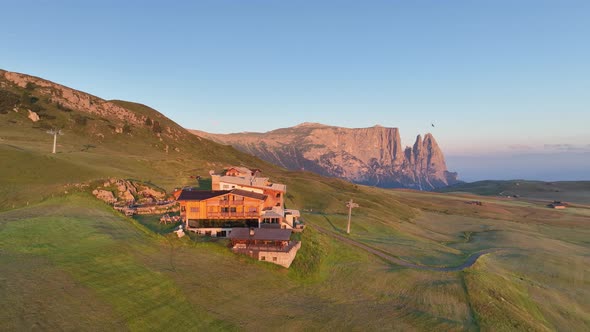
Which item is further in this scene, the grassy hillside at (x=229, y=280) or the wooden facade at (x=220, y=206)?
the wooden facade at (x=220, y=206)

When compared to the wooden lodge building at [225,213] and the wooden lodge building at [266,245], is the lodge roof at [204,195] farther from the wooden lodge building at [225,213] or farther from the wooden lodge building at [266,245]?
the wooden lodge building at [266,245]

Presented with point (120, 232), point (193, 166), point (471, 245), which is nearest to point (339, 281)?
point (120, 232)

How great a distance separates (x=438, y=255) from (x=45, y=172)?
8332 cm

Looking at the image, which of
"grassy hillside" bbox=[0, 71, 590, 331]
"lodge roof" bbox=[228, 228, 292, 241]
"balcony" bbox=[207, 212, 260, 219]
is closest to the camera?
"grassy hillside" bbox=[0, 71, 590, 331]

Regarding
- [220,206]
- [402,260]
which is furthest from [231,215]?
[402,260]

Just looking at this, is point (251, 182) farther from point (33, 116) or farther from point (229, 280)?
point (33, 116)

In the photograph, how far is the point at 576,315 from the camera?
42688 mm

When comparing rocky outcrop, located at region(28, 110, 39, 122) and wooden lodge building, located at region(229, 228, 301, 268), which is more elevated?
rocky outcrop, located at region(28, 110, 39, 122)

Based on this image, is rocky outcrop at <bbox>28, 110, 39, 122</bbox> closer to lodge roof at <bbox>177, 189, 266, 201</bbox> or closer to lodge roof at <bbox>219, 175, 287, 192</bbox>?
lodge roof at <bbox>219, 175, 287, 192</bbox>

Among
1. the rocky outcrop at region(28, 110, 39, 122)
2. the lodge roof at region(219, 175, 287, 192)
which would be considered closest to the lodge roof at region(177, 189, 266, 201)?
the lodge roof at region(219, 175, 287, 192)

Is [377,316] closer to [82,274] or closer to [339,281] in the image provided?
[339,281]

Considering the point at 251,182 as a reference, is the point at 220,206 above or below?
below

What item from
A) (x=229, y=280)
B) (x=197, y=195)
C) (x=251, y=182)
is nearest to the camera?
(x=229, y=280)

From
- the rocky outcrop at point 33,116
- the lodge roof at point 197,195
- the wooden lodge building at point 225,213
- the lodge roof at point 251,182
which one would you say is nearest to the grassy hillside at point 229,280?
the wooden lodge building at point 225,213
